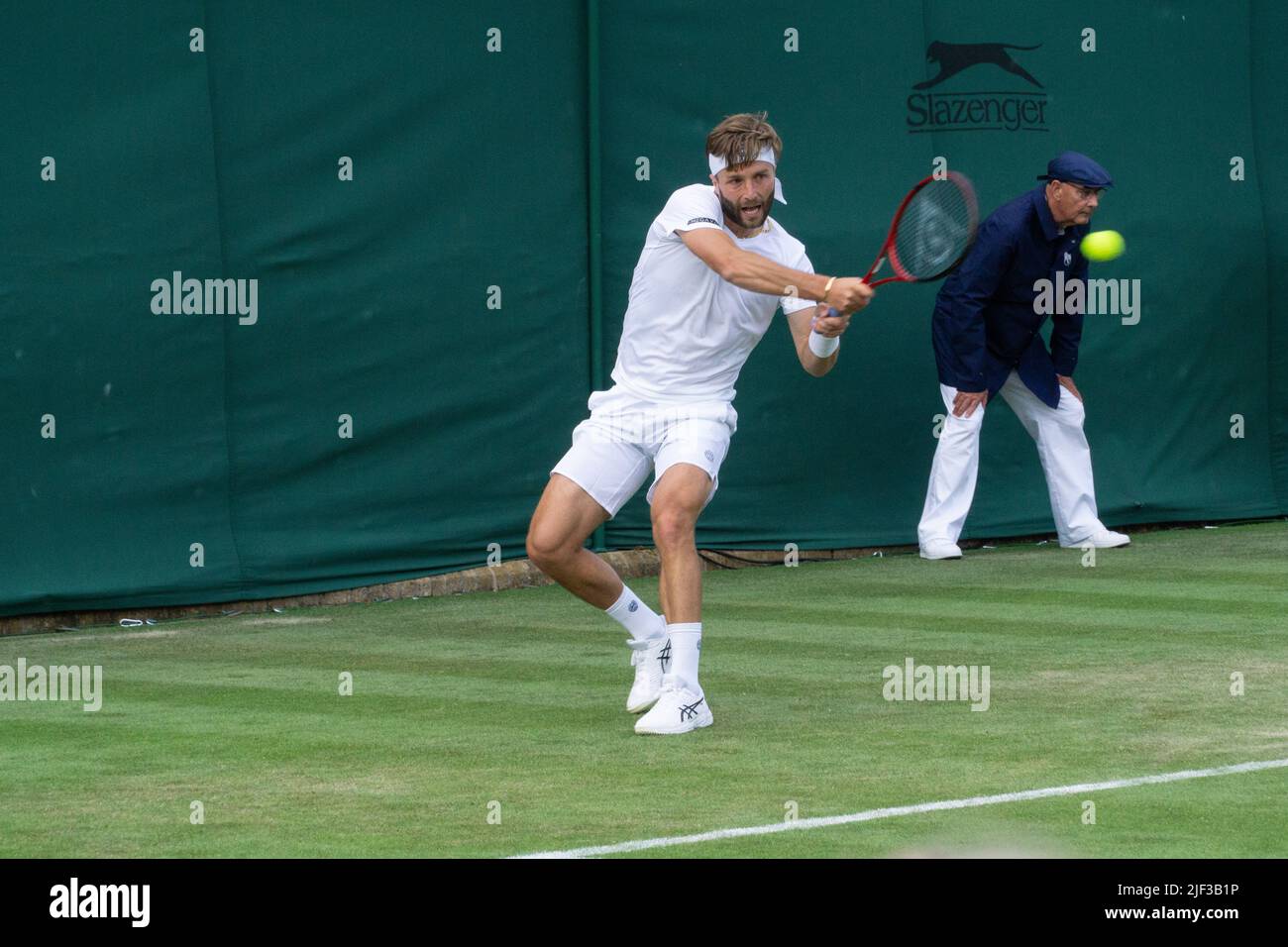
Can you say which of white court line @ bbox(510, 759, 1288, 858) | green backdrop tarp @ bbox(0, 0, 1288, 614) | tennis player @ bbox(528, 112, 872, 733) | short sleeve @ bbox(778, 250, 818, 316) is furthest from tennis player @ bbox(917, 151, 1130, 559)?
white court line @ bbox(510, 759, 1288, 858)

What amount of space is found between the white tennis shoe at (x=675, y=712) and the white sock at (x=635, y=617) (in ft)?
1.80

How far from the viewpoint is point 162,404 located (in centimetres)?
1129

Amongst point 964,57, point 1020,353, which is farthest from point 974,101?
point 1020,353

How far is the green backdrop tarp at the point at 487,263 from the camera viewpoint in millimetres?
11031

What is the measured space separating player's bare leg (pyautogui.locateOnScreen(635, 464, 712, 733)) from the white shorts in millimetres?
194

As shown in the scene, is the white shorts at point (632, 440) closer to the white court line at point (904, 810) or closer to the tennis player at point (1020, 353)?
the white court line at point (904, 810)

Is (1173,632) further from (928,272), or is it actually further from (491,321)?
(491,321)

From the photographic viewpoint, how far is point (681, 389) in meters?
8.05

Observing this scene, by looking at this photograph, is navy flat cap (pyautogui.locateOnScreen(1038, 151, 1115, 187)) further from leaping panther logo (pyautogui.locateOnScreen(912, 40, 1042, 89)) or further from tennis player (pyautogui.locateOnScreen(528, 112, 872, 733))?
tennis player (pyautogui.locateOnScreen(528, 112, 872, 733))
